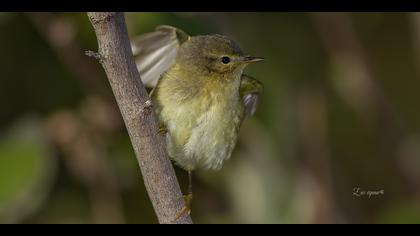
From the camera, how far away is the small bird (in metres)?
2.50

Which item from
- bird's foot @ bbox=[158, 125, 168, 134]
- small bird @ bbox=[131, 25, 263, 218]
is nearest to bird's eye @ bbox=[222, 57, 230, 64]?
small bird @ bbox=[131, 25, 263, 218]

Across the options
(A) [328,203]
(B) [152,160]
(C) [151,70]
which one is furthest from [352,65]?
(B) [152,160]

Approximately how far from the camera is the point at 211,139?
2.56 m

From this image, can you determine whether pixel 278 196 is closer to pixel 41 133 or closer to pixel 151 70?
pixel 151 70

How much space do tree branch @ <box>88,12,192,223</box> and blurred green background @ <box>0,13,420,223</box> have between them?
1.05m

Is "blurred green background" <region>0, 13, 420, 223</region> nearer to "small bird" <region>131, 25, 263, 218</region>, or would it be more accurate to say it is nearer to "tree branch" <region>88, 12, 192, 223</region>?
"small bird" <region>131, 25, 263, 218</region>

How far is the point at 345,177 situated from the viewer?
387 centimetres

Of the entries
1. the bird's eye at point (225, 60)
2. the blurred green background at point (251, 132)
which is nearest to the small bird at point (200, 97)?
the bird's eye at point (225, 60)

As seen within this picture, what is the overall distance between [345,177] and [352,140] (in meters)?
0.21

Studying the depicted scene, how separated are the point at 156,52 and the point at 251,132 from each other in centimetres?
68

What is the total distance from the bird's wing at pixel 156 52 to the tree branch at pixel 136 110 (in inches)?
37.8

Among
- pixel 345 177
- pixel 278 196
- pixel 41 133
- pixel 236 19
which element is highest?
pixel 236 19

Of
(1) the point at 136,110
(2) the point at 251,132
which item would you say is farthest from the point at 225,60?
(1) the point at 136,110

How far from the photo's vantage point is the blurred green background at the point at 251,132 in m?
3.13
